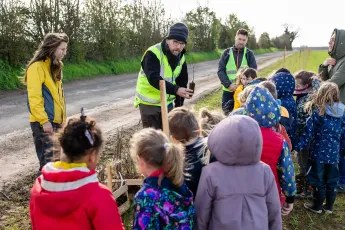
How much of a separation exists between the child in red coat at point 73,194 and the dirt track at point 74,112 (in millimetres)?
2920

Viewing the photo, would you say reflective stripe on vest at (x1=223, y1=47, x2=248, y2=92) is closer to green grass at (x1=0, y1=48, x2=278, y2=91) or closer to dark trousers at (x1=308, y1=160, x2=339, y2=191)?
dark trousers at (x1=308, y1=160, x2=339, y2=191)

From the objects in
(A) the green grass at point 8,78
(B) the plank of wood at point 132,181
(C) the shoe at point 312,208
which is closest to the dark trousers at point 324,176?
(C) the shoe at point 312,208

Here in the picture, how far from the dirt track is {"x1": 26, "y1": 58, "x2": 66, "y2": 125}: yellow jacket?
1.22 meters

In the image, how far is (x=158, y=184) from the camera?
2.08m

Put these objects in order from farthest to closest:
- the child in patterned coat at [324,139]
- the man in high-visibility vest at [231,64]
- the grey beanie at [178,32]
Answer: the man in high-visibility vest at [231,64] < the child in patterned coat at [324,139] < the grey beanie at [178,32]

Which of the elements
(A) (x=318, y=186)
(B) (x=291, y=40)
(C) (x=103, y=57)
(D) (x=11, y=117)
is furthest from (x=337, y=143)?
(B) (x=291, y=40)

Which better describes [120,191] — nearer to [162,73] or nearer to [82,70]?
[162,73]

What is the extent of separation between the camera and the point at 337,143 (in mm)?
3939

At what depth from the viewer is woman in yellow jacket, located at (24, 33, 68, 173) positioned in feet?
12.5

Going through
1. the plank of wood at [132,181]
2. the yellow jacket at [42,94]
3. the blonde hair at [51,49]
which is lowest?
the plank of wood at [132,181]

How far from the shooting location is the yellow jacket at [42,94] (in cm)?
379

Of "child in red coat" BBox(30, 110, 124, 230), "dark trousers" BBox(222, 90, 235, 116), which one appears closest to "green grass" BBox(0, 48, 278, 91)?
"dark trousers" BBox(222, 90, 235, 116)

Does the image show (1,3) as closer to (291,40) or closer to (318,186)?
(318,186)

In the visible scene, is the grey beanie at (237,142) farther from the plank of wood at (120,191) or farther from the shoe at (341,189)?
the shoe at (341,189)
